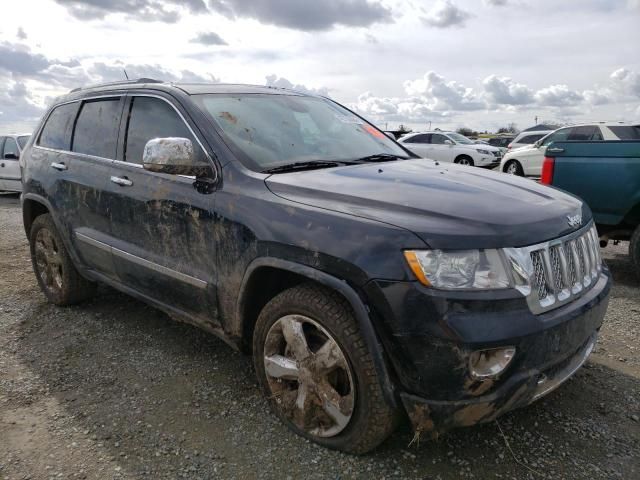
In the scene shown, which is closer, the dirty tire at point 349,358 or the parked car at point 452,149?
the dirty tire at point 349,358

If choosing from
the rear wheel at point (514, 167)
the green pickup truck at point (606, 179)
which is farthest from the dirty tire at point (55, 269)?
the rear wheel at point (514, 167)

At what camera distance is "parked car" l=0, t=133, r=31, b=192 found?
Result: 40.5 ft

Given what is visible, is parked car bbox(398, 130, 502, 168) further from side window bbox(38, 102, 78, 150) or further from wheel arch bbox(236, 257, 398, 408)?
wheel arch bbox(236, 257, 398, 408)

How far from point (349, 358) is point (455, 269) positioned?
59cm

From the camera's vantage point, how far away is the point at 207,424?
2830 mm

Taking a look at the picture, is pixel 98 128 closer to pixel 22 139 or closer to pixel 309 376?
pixel 309 376

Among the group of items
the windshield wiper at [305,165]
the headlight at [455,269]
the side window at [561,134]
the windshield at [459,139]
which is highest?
the windshield wiper at [305,165]

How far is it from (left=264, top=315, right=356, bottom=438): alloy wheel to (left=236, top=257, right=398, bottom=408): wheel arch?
0.18 metres

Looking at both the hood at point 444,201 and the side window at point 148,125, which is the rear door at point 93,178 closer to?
the side window at point 148,125

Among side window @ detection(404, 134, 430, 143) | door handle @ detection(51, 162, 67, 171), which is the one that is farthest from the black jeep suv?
side window @ detection(404, 134, 430, 143)

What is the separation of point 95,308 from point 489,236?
3.60m

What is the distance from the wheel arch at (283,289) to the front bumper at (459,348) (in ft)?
0.17

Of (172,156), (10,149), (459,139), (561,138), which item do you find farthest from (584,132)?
(10,149)

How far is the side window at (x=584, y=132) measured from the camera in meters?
12.4
